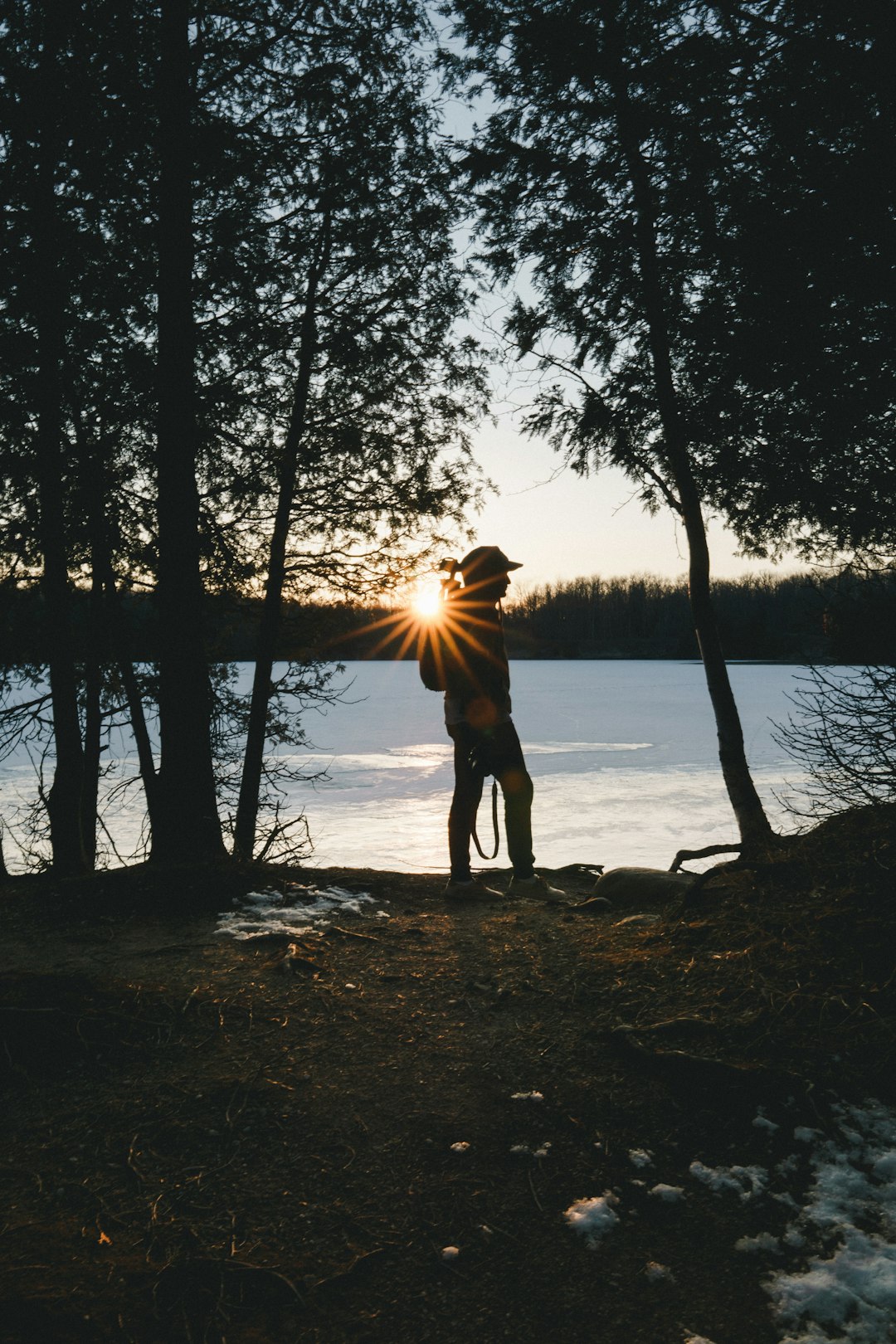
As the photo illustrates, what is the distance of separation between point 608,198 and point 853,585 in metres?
3.89

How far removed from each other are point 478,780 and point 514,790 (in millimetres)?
276

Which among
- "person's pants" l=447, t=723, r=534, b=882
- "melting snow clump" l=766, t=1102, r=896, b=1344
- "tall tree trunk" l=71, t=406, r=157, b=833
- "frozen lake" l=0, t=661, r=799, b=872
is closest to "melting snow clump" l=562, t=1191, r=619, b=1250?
"melting snow clump" l=766, t=1102, r=896, b=1344

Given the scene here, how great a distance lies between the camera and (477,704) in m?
5.31

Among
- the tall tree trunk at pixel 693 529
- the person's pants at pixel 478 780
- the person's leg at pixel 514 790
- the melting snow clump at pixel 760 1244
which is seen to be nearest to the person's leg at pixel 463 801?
the person's pants at pixel 478 780

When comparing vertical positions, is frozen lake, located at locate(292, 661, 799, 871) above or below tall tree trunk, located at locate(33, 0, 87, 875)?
below

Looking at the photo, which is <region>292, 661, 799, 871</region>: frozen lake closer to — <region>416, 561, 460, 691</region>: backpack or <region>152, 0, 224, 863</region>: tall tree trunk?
<region>416, 561, 460, 691</region>: backpack

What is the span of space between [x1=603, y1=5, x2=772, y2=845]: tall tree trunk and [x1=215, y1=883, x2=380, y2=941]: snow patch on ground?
3.34m

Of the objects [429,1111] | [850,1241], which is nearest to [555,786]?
[429,1111]

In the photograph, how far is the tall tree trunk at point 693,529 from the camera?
6.38 meters

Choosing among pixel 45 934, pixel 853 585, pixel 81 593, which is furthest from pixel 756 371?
pixel 81 593

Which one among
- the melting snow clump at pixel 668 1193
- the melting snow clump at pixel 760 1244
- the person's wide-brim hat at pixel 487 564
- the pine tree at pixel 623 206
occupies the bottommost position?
the melting snow clump at pixel 760 1244

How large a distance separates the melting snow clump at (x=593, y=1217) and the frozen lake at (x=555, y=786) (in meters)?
2.73

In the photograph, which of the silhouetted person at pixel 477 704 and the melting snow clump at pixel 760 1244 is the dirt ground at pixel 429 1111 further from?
the silhouetted person at pixel 477 704

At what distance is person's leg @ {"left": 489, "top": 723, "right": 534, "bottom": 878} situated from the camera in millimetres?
5301
